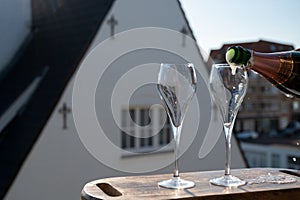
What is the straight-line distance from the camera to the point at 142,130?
3.49 m

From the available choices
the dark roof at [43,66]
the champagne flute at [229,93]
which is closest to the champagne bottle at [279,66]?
the champagne flute at [229,93]

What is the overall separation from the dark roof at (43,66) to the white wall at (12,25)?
0.26 ft

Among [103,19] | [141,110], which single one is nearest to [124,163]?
[141,110]

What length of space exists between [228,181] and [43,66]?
3020mm

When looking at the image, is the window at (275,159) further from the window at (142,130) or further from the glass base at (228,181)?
the glass base at (228,181)

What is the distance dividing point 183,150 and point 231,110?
9.89ft

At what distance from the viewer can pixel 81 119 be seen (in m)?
3.08

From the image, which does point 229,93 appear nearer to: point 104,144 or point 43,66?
point 104,144

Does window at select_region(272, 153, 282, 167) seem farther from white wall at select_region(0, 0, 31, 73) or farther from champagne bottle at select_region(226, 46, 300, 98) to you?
champagne bottle at select_region(226, 46, 300, 98)

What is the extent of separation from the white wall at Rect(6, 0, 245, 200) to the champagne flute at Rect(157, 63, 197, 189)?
2.22m

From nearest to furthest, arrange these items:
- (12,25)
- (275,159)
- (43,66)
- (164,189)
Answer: (164,189) → (43,66) → (12,25) → (275,159)

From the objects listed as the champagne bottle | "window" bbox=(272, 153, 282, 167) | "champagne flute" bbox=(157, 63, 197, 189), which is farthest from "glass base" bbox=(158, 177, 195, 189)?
"window" bbox=(272, 153, 282, 167)

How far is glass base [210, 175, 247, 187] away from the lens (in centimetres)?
61

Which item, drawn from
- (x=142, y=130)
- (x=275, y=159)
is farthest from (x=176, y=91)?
(x=275, y=159)
